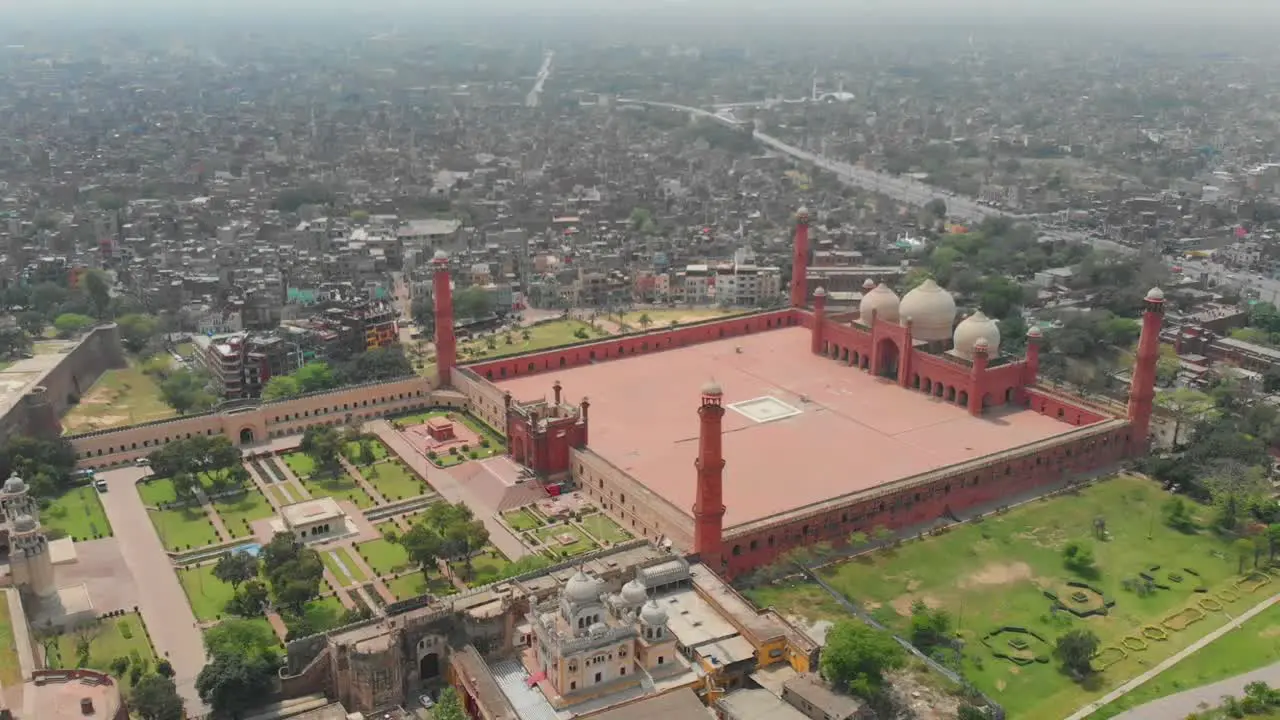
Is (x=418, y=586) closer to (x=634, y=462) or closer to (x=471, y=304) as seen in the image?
(x=634, y=462)

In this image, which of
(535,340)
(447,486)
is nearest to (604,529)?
(447,486)

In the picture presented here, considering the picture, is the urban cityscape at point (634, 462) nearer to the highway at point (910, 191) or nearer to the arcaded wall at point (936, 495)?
the arcaded wall at point (936, 495)

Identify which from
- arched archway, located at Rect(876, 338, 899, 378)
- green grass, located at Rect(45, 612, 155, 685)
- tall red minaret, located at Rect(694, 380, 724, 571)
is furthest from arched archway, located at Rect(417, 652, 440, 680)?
arched archway, located at Rect(876, 338, 899, 378)

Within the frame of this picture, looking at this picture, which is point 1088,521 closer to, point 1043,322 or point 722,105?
point 1043,322

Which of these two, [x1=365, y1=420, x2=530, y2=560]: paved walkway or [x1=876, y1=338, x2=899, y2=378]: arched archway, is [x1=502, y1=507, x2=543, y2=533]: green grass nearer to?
[x1=365, y1=420, x2=530, y2=560]: paved walkway

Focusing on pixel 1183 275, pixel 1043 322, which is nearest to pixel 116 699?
pixel 1043 322
